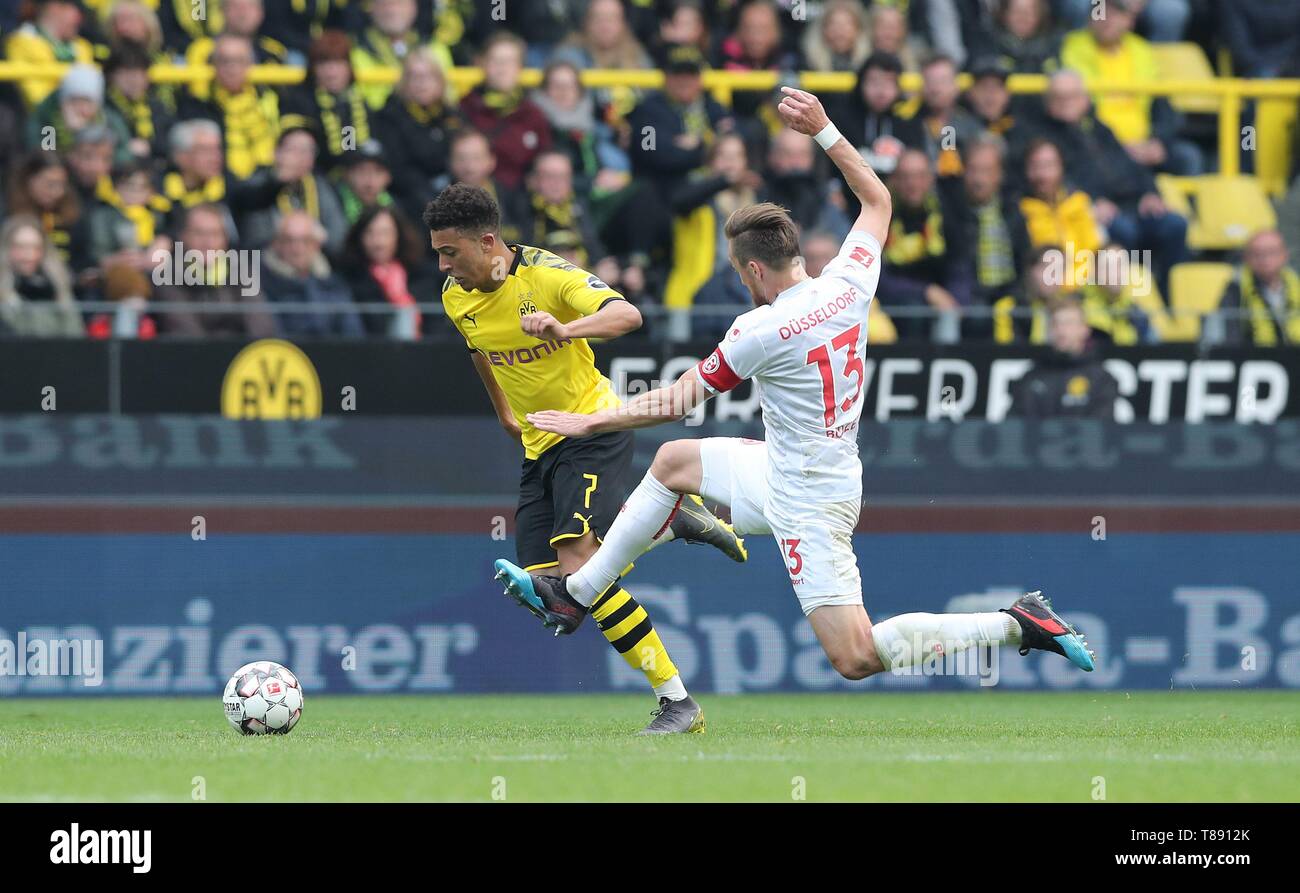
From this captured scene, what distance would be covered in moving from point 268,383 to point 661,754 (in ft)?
16.8

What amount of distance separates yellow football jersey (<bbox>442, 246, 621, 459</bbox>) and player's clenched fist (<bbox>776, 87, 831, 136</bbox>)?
1.16 meters

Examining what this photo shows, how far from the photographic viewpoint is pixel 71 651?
11320 mm

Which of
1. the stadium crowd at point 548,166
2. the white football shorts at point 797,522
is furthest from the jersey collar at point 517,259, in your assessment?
the stadium crowd at point 548,166

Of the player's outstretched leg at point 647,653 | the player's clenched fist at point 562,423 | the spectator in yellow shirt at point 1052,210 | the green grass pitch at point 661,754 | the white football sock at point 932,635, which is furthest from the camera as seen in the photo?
the spectator in yellow shirt at point 1052,210

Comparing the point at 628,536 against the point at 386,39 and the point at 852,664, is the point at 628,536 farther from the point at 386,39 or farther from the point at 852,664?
the point at 386,39

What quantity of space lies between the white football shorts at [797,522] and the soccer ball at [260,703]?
2.01m

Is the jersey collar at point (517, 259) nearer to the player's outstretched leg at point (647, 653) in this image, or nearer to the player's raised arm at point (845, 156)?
the player's outstretched leg at point (647, 653)

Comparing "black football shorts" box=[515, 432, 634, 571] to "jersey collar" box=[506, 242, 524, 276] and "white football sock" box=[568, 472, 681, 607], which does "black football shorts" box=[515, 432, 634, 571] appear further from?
"jersey collar" box=[506, 242, 524, 276]

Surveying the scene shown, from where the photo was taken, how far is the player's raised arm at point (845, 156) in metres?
7.61

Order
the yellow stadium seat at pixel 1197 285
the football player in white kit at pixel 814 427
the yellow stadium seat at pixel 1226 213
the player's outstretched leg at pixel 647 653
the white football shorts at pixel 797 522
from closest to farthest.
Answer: the football player in white kit at pixel 814 427
the white football shorts at pixel 797 522
the player's outstretched leg at pixel 647 653
the yellow stadium seat at pixel 1197 285
the yellow stadium seat at pixel 1226 213

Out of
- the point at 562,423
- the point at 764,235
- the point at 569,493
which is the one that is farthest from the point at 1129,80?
the point at 562,423

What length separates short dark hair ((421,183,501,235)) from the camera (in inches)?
322

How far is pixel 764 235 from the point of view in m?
7.45
